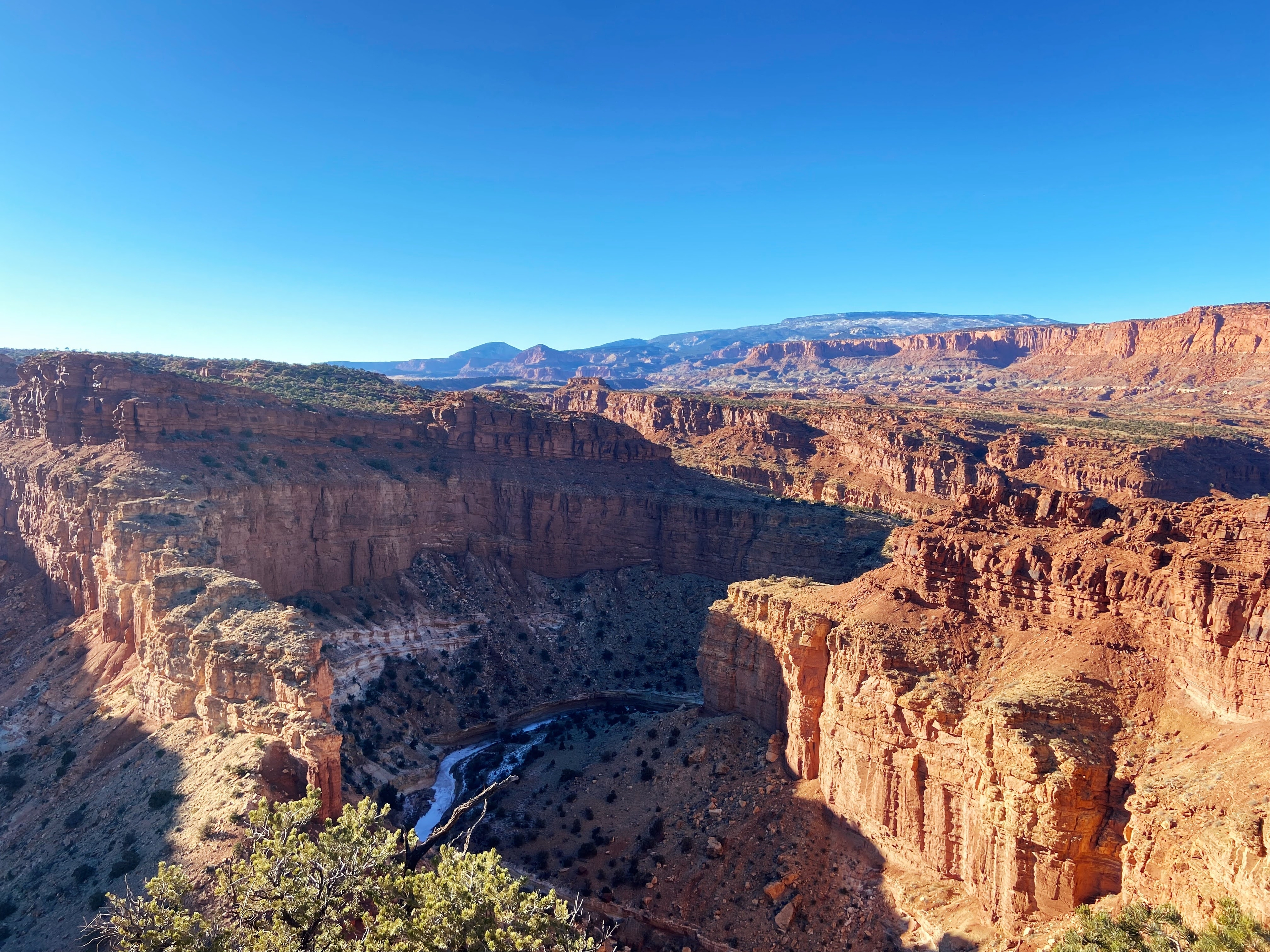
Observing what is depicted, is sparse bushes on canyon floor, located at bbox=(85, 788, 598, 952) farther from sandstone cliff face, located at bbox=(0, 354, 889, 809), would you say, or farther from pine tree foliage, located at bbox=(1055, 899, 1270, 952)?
pine tree foliage, located at bbox=(1055, 899, 1270, 952)

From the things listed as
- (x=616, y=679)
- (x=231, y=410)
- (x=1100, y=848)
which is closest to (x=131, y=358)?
(x=231, y=410)

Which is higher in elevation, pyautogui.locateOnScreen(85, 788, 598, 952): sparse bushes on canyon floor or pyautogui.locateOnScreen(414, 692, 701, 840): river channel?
pyautogui.locateOnScreen(85, 788, 598, 952): sparse bushes on canyon floor

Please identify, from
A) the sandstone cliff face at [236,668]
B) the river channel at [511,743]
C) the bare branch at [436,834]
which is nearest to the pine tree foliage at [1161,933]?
the bare branch at [436,834]

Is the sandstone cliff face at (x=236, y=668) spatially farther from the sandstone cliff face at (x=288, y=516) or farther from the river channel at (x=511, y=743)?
the river channel at (x=511, y=743)

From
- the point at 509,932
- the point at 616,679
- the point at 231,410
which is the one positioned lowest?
the point at 616,679

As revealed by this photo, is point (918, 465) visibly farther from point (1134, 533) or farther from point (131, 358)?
point (131, 358)

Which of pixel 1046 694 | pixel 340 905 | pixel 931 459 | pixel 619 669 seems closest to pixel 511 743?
pixel 619 669

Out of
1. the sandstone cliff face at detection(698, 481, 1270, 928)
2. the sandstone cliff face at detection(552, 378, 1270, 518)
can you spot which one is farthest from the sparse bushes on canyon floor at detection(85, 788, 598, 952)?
the sandstone cliff face at detection(552, 378, 1270, 518)
